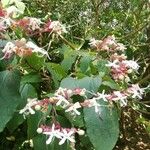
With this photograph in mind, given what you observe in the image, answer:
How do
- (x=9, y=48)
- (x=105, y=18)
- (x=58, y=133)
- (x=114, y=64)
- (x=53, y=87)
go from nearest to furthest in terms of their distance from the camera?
(x=58, y=133), (x=9, y=48), (x=114, y=64), (x=53, y=87), (x=105, y=18)

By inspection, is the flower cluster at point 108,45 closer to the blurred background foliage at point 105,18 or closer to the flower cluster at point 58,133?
the flower cluster at point 58,133

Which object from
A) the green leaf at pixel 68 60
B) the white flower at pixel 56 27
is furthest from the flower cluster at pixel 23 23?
the green leaf at pixel 68 60

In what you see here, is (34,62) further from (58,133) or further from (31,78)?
(58,133)

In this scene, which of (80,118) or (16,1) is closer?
(80,118)

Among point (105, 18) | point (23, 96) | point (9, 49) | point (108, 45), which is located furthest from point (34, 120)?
point (105, 18)

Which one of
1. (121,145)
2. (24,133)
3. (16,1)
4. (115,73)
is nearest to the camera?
(115,73)

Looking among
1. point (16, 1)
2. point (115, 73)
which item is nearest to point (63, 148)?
point (115, 73)

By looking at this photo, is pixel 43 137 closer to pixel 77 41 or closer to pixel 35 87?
pixel 35 87
